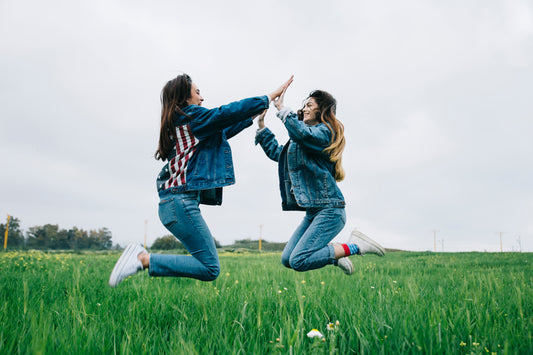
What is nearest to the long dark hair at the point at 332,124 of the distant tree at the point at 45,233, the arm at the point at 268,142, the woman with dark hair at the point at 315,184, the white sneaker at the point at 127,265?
the woman with dark hair at the point at 315,184

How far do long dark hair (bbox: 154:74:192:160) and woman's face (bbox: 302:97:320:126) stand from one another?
1.35 meters

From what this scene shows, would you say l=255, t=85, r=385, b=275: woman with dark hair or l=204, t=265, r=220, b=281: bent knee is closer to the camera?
l=204, t=265, r=220, b=281: bent knee

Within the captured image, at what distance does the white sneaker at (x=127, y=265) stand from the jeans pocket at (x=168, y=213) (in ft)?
1.43

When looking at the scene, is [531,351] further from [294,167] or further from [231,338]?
[294,167]

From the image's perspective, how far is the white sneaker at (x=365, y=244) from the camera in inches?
153

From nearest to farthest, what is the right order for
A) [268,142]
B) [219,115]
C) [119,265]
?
[119,265] → [219,115] → [268,142]

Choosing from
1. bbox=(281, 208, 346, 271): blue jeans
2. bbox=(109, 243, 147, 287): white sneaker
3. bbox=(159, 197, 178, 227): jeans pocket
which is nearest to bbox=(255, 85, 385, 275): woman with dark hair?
bbox=(281, 208, 346, 271): blue jeans

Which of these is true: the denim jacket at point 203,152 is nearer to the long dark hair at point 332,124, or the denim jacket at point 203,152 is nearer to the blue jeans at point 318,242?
the long dark hair at point 332,124

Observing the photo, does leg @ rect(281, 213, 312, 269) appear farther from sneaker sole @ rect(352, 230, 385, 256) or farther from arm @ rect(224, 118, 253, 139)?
arm @ rect(224, 118, 253, 139)

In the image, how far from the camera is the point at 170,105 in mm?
3393

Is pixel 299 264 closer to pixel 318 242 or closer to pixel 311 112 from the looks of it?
pixel 318 242

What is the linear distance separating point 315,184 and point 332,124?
75 centimetres

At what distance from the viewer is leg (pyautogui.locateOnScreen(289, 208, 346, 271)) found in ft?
11.4

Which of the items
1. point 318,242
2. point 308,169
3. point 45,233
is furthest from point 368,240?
point 45,233
